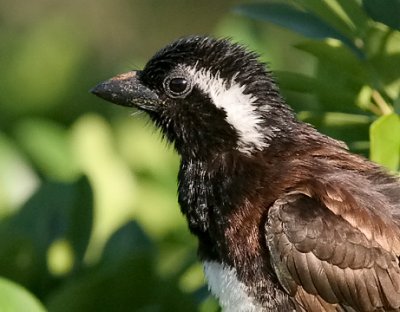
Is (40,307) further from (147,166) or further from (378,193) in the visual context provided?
(147,166)

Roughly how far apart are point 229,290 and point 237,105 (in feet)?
2.25

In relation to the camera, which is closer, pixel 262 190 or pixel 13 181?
pixel 262 190

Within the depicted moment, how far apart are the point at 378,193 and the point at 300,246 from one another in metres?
0.34

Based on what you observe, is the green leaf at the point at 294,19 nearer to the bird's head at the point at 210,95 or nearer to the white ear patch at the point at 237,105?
the bird's head at the point at 210,95

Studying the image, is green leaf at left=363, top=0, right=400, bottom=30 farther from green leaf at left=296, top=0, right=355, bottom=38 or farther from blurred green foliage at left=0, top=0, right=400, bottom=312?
green leaf at left=296, top=0, right=355, bottom=38

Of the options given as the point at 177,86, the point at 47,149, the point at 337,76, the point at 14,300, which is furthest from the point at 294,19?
the point at 14,300

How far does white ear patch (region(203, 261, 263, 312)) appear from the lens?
4.37 meters

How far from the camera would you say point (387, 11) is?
4.20 m

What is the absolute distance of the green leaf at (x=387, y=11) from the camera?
4.20 m

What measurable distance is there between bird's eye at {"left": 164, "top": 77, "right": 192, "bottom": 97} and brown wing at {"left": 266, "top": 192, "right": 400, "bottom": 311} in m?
0.57

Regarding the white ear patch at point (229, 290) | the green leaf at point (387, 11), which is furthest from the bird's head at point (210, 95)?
the green leaf at point (387, 11)

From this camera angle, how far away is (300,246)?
4.38 m

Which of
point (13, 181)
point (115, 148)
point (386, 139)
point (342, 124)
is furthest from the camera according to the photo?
point (115, 148)

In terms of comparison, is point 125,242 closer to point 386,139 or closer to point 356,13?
point 386,139
